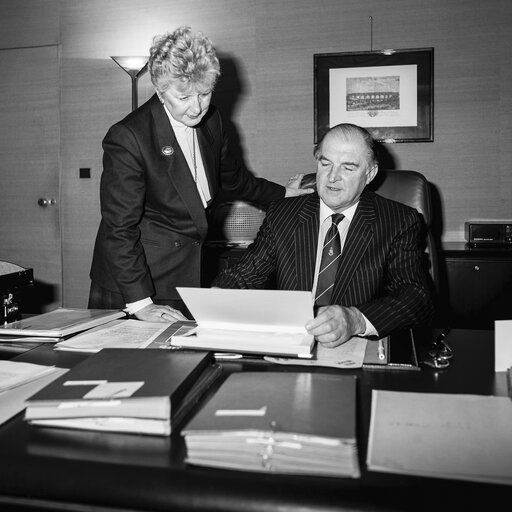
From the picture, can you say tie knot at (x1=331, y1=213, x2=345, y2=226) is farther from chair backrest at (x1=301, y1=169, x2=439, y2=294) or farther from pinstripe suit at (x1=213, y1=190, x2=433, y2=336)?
chair backrest at (x1=301, y1=169, x2=439, y2=294)

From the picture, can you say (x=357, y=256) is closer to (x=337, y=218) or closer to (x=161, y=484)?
(x=337, y=218)

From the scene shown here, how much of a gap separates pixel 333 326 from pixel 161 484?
24.3 inches

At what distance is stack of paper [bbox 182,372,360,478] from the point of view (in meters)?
0.70

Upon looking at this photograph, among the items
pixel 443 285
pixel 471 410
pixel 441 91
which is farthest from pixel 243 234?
pixel 471 410

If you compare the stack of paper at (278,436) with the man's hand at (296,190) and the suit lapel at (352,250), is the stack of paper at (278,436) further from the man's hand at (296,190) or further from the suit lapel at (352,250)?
the man's hand at (296,190)

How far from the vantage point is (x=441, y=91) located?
3391 mm

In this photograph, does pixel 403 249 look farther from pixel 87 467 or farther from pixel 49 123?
pixel 49 123

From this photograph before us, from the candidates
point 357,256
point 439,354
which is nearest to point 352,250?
point 357,256

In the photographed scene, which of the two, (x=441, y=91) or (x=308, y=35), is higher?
(x=308, y=35)

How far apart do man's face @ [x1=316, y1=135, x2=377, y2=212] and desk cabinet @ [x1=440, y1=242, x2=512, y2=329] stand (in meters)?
1.15

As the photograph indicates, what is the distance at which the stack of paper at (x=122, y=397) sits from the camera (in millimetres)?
816

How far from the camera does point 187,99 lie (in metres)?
1.75

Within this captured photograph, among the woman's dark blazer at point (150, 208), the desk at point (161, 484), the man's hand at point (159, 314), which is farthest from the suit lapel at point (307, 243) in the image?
the desk at point (161, 484)

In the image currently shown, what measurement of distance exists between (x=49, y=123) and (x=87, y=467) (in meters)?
3.86
